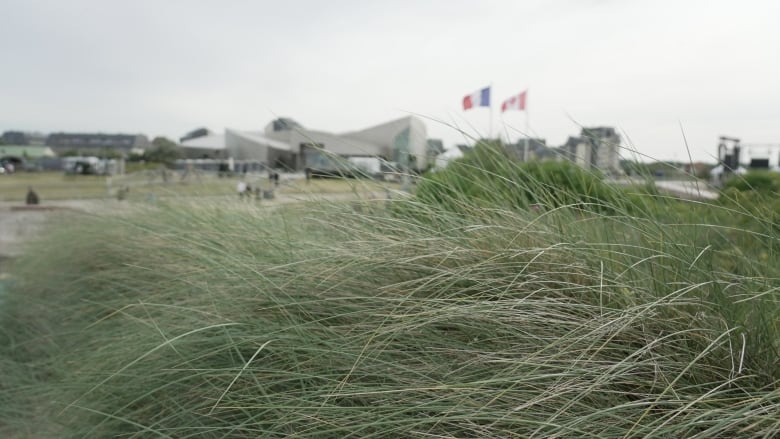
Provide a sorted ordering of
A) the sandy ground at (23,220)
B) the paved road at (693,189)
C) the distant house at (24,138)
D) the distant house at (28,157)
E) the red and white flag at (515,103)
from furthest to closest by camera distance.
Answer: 1. the distant house at (24,138)
2. the distant house at (28,157)
3. the red and white flag at (515,103)
4. the sandy ground at (23,220)
5. the paved road at (693,189)

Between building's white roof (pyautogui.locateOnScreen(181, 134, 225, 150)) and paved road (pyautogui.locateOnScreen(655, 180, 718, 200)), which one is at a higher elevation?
building's white roof (pyautogui.locateOnScreen(181, 134, 225, 150))

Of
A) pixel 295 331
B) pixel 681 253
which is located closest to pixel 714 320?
pixel 681 253

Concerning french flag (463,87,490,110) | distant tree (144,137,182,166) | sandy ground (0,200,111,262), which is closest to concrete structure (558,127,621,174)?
sandy ground (0,200,111,262)

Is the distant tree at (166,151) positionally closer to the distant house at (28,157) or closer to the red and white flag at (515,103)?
the distant house at (28,157)

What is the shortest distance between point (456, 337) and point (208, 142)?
56404 millimetres

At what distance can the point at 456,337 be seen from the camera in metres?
1.41

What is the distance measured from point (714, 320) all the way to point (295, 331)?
3.65ft

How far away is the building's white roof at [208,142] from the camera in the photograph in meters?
51.0

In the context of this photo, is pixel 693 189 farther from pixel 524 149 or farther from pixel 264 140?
pixel 264 140

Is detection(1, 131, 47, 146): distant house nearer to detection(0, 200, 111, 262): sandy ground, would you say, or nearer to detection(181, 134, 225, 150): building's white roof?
detection(181, 134, 225, 150): building's white roof

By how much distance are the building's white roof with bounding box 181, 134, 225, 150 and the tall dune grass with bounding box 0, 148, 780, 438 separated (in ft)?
167

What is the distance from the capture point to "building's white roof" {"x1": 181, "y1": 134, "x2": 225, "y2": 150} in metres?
51.0

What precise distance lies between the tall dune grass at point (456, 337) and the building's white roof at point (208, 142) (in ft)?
167

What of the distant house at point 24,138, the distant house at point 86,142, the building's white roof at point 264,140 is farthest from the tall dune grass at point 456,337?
the distant house at point 86,142
